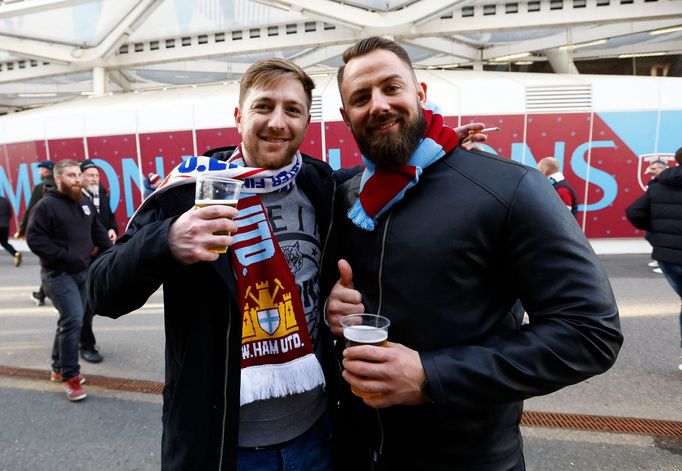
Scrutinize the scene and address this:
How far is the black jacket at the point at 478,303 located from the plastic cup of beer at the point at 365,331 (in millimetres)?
99

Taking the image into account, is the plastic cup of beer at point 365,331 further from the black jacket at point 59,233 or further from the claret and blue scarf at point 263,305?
the black jacket at point 59,233

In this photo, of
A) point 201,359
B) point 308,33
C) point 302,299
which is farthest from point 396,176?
point 308,33

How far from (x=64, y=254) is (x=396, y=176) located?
3.98 meters

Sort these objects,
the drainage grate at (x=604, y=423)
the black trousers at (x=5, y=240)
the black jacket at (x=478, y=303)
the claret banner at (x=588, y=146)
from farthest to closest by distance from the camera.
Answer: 1. the claret banner at (x=588, y=146)
2. the black trousers at (x=5, y=240)
3. the drainage grate at (x=604, y=423)
4. the black jacket at (x=478, y=303)

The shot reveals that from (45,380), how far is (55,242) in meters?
1.37

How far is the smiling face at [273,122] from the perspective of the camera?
1.86 metres

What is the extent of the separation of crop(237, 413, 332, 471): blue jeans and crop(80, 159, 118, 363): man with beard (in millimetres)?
3432

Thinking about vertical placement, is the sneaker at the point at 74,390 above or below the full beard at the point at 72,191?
below

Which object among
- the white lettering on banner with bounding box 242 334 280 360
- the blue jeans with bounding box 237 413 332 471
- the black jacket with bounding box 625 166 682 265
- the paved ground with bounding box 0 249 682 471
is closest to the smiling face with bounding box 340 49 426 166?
the white lettering on banner with bounding box 242 334 280 360

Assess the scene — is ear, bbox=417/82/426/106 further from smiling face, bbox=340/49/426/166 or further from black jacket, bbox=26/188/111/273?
black jacket, bbox=26/188/111/273

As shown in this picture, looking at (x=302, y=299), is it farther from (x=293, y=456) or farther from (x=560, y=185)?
(x=560, y=185)

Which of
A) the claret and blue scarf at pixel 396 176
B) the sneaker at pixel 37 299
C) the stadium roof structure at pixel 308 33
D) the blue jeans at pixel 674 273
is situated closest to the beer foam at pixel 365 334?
the claret and blue scarf at pixel 396 176

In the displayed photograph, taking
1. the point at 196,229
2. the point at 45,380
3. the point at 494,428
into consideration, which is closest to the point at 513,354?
the point at 494,428

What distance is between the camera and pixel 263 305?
1751 millimetres
